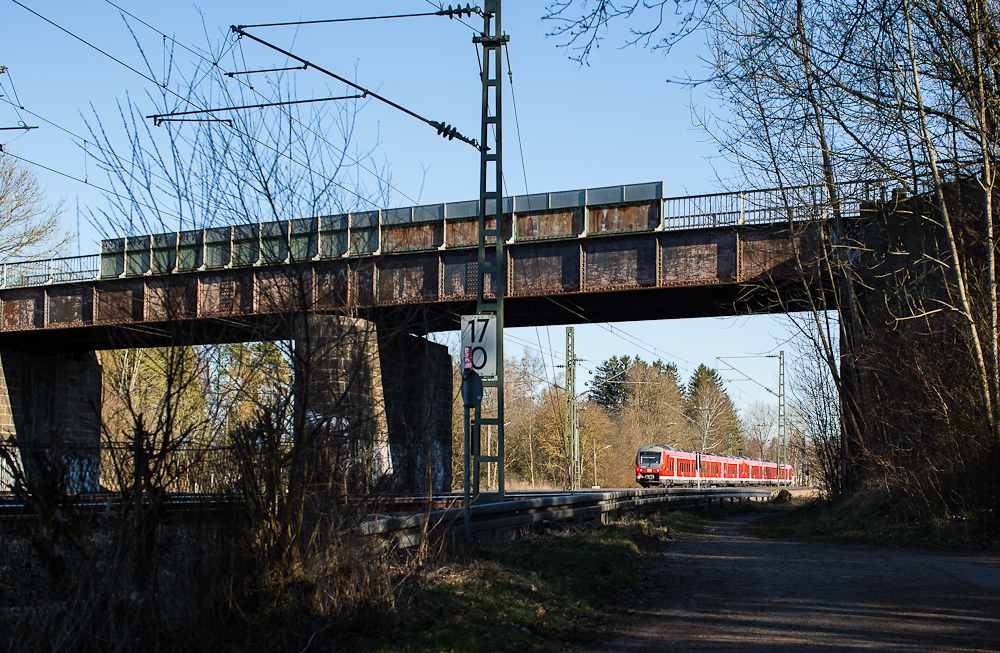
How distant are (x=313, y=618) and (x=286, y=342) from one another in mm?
2282

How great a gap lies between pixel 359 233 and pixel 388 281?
2.05 feet

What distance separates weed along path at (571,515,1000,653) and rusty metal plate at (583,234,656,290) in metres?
12.5

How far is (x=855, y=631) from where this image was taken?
23.8 feet

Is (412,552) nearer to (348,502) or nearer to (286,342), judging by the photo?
(348,502)

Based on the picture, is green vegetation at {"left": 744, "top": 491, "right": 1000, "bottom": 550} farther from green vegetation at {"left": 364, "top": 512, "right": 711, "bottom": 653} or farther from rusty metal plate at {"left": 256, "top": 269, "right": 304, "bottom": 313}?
rusty metal plate at {"left": 256, "top": 269, "right": 304, "bottom": 313}

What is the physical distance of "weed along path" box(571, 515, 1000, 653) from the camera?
22.7 ft

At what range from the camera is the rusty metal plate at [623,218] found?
81.6 ft

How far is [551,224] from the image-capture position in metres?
25.6

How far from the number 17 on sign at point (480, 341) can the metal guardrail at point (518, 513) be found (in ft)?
6.98

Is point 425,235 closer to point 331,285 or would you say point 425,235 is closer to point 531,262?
point 531,262

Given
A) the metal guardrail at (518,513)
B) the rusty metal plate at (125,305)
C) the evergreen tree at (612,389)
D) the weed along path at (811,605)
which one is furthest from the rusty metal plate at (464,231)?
the evergreen tree at (612,389)

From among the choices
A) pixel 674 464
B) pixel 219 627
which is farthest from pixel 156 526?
pixel 674 464

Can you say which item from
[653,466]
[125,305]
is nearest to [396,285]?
[125,305]

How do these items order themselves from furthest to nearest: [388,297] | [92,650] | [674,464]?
[674,464], [388,297], [92,650]
